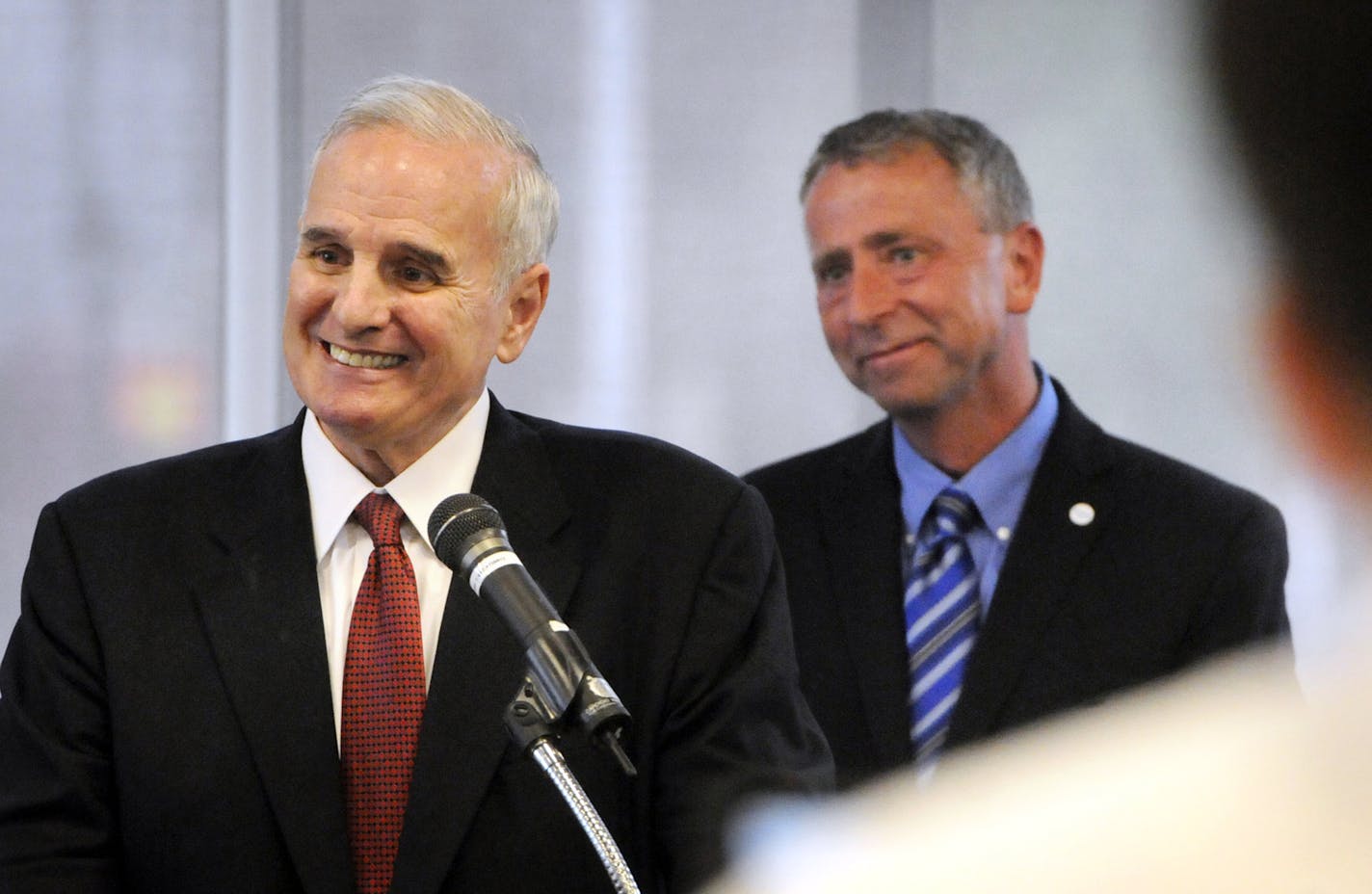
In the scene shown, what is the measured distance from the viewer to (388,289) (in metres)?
1.60

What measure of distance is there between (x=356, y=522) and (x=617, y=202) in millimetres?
1242

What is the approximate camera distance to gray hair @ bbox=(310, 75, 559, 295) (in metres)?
1.62

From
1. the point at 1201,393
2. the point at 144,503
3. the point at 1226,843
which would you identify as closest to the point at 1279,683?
the point at 1226,843

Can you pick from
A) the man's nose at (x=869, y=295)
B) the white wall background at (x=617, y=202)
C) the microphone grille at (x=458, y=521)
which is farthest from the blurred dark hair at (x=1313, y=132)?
the white wall background at (x=617, y=202)

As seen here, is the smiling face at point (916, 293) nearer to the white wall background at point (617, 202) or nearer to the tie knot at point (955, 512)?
the tie knot at point (955, 512)

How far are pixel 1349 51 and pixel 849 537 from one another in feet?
6.18

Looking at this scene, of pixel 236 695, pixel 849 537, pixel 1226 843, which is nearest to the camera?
pixel 1226 843

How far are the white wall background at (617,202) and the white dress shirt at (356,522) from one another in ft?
3.26

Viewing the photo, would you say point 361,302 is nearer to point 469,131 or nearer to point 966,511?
point 469,131

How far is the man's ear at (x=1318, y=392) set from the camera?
0.28m

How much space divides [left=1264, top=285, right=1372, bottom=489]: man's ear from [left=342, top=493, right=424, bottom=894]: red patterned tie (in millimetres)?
1239

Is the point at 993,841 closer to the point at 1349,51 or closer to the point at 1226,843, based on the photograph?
the point at 1226,843

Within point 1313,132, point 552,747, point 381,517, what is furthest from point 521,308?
point 1313,132

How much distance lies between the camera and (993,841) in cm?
28
